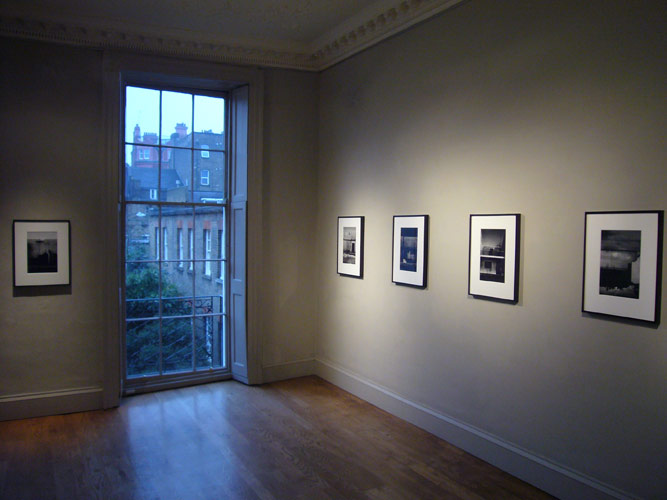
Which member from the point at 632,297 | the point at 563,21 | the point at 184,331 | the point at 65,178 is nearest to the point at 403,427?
the point at 632,297

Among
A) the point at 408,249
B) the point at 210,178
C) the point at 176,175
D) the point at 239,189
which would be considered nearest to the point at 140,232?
the point at 176,175

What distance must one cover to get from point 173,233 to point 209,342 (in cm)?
133

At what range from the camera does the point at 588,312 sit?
10.1 ft

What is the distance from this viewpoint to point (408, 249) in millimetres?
4508

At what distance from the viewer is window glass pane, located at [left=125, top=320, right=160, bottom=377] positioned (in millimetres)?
5359

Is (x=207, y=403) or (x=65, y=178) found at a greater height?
(x=65, y=178)

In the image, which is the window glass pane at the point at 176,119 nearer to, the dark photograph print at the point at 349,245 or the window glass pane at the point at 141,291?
the window glass pane at the point at 141,291

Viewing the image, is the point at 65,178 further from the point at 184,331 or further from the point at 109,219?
the point at 184,331

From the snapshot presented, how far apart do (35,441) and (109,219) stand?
6.79 feet

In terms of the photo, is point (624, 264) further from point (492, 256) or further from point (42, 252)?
point (42, 252)

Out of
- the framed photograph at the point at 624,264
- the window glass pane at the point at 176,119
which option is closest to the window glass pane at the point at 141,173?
the window glass pane at the point at 176,119

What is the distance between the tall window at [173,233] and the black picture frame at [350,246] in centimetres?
140

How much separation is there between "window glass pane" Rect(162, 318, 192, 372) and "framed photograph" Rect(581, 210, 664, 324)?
4153 millimetres

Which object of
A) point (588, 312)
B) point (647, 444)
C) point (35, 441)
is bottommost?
point (35, 441)
